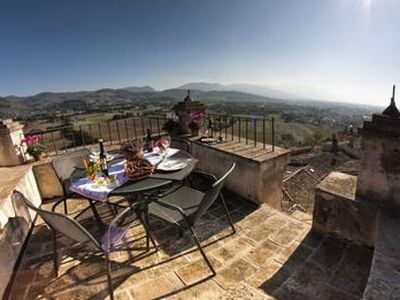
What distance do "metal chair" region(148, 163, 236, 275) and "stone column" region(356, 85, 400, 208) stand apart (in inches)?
43.1

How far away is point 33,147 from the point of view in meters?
3.47

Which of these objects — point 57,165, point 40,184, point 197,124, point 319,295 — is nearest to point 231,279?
point 319,295

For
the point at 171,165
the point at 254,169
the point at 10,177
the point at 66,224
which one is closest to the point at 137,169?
the point at 171,165

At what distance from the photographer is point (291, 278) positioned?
1.85 meters

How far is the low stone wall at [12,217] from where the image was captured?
199 centimetres

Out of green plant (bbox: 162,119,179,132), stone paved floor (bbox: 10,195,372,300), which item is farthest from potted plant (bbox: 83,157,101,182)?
green plant (bbox: 162,119,179,132)

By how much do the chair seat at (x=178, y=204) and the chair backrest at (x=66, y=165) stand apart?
997mm

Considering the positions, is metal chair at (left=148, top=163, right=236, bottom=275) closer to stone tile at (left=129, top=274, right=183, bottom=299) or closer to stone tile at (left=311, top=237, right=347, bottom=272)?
stone tile at (left=129, top=274, right=183, bottom=299)

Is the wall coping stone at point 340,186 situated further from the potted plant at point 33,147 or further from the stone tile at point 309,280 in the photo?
the potted plant at point 33,147

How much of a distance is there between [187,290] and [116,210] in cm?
155

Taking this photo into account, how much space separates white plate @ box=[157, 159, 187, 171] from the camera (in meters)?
2.18

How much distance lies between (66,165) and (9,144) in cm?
150

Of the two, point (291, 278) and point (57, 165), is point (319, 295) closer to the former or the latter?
point (291, 278)

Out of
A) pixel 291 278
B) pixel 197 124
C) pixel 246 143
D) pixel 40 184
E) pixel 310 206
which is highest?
pixel 197 124
